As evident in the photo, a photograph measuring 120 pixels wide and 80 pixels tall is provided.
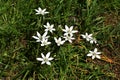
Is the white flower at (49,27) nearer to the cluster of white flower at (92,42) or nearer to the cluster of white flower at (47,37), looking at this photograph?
the cluster of white flower at (47,37)

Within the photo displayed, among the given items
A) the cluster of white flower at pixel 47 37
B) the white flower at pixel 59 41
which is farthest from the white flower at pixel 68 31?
the white flower at pixel 59 41

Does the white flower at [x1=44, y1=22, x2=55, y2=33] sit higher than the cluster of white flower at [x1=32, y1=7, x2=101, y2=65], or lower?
higher

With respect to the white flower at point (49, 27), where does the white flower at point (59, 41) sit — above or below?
below

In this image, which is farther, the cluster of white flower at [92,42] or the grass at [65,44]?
the cluster of white flower at [92,42]

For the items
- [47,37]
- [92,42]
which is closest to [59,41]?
[47,37]

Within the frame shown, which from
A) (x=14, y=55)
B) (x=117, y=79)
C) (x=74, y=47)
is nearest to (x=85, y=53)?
(x=74, y=47)

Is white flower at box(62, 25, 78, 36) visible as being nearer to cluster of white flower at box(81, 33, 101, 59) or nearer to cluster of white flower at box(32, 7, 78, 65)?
cluster of white flower at box(32, 7, 78, 65)

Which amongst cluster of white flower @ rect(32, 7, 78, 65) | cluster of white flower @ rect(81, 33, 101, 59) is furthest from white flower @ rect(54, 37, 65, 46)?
cluster of white flower @ rect(81, 33, 101, 59)

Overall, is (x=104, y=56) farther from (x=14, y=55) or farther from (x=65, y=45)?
(x=14, y=55)
